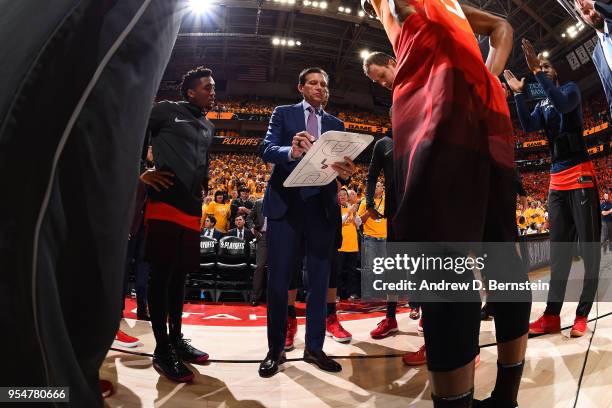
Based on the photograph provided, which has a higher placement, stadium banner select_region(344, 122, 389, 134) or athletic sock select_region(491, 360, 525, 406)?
stadium banner select_region(344, 122, 389, 134)

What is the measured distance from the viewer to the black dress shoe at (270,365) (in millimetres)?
1807

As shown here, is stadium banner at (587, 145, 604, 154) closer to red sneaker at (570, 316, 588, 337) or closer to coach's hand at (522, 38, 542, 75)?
red sneaker at (570, 316, 588, 337)

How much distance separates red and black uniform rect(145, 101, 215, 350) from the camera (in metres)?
1.94

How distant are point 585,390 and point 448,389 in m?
0.99

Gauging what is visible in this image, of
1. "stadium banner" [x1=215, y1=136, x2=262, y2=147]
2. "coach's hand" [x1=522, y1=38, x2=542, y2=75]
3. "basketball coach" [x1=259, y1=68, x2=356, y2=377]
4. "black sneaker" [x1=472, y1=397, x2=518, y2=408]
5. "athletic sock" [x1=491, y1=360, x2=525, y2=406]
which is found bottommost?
"black sneaker" [x1=472, y1=397, x2=518, y2=408]

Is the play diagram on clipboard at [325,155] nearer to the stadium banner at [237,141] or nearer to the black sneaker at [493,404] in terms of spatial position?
the black sneaker at [493,404]

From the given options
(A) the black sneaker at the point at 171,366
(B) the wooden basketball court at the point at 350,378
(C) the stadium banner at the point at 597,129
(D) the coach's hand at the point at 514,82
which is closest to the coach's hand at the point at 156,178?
(A) the black sneaker at the point at 171,366

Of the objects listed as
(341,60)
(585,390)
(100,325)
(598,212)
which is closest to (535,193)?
(341,60)

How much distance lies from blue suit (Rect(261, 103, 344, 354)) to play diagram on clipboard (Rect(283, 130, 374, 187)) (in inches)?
6.5

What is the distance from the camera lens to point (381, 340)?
101 inches

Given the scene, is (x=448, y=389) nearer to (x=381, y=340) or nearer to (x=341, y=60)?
(x=381, y=340)

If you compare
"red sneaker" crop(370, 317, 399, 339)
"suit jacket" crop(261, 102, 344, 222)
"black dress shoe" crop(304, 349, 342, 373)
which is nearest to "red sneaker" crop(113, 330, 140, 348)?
"black dress shoe" crop(304, 349, 342, 373)

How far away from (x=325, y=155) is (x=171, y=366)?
1195 mm

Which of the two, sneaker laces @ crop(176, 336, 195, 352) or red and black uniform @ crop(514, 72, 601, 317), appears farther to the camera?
red and black uniform @ crop(514, 72, 601, 317)
